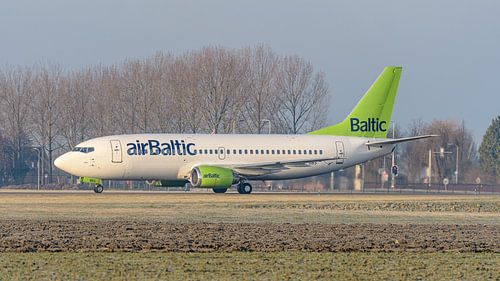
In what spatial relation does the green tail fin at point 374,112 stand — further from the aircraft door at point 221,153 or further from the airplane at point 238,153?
the aircraft door at point 221,153

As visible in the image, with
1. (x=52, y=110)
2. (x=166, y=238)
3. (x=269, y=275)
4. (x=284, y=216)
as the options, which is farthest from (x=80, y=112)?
(x=269, y=275)

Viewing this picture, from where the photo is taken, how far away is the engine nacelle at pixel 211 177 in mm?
62062

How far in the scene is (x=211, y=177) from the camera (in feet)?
204

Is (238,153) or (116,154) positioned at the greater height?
(238,153)

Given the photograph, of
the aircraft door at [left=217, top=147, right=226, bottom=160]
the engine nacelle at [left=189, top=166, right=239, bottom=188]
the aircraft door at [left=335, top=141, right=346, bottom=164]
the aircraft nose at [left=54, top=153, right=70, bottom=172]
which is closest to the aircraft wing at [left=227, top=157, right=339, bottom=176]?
the aircraft door at [left=217, top=147, right=226, bottom=160]

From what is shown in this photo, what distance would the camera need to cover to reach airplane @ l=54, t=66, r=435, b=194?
62031mm

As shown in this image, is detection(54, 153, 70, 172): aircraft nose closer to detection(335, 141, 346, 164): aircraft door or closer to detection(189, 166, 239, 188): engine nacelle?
detection(189, 166, 239, 188): engine nacelle

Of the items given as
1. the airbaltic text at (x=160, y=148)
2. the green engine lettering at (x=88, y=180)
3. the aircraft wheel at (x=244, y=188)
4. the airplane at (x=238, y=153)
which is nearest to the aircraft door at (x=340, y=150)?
the airplane at (x=238, y=153)

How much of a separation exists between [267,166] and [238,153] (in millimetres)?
1904

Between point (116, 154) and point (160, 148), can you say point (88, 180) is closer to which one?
point (116, 154)

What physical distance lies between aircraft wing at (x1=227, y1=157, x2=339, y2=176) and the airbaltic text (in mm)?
3011

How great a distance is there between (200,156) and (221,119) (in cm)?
4613

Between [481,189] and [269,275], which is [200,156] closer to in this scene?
[481,189]

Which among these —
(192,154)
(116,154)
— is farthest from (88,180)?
(192,154)
